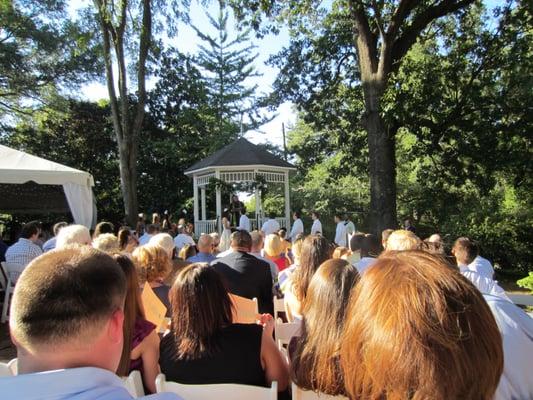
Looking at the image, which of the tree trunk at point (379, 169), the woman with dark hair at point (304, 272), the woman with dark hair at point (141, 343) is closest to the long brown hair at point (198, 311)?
Result: the woman with dark hair at point (141, 343)

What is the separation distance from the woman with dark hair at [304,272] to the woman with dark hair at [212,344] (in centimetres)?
114

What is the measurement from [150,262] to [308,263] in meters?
1.46

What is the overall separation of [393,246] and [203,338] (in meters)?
2.12

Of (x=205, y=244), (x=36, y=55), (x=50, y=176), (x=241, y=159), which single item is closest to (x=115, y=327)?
(x=205, y=244)

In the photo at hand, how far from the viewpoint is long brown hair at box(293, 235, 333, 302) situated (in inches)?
149

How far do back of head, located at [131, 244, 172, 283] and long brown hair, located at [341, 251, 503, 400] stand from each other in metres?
3.12

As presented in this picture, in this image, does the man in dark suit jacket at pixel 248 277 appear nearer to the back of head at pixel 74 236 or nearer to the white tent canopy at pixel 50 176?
the back of head at pixel 74 236

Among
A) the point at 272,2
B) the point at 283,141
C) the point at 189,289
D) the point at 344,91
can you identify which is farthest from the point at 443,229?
the point at 283,141

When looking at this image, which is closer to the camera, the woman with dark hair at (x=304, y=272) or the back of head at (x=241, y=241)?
the woman with dark hair at (x=304, y=272)

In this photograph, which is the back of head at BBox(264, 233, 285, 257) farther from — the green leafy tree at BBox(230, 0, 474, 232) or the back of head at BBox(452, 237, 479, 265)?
the green leafy tree at BBox(230, 0, 474, 232)

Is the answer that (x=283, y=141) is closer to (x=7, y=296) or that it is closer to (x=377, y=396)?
(x=7, y=296)

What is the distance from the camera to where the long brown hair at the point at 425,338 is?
3.51ft

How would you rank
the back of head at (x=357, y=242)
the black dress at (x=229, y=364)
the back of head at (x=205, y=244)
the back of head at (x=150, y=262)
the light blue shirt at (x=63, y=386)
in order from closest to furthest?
1. the light blue shirt at (x=63, y=386)
2. the black dress at (x=229, y=364)
3. the back of head at (x=150, y=262)
4. the back of head at (x=357, y=242)
5. the back of head at (x=205, y=244)

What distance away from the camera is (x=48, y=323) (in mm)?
1114
